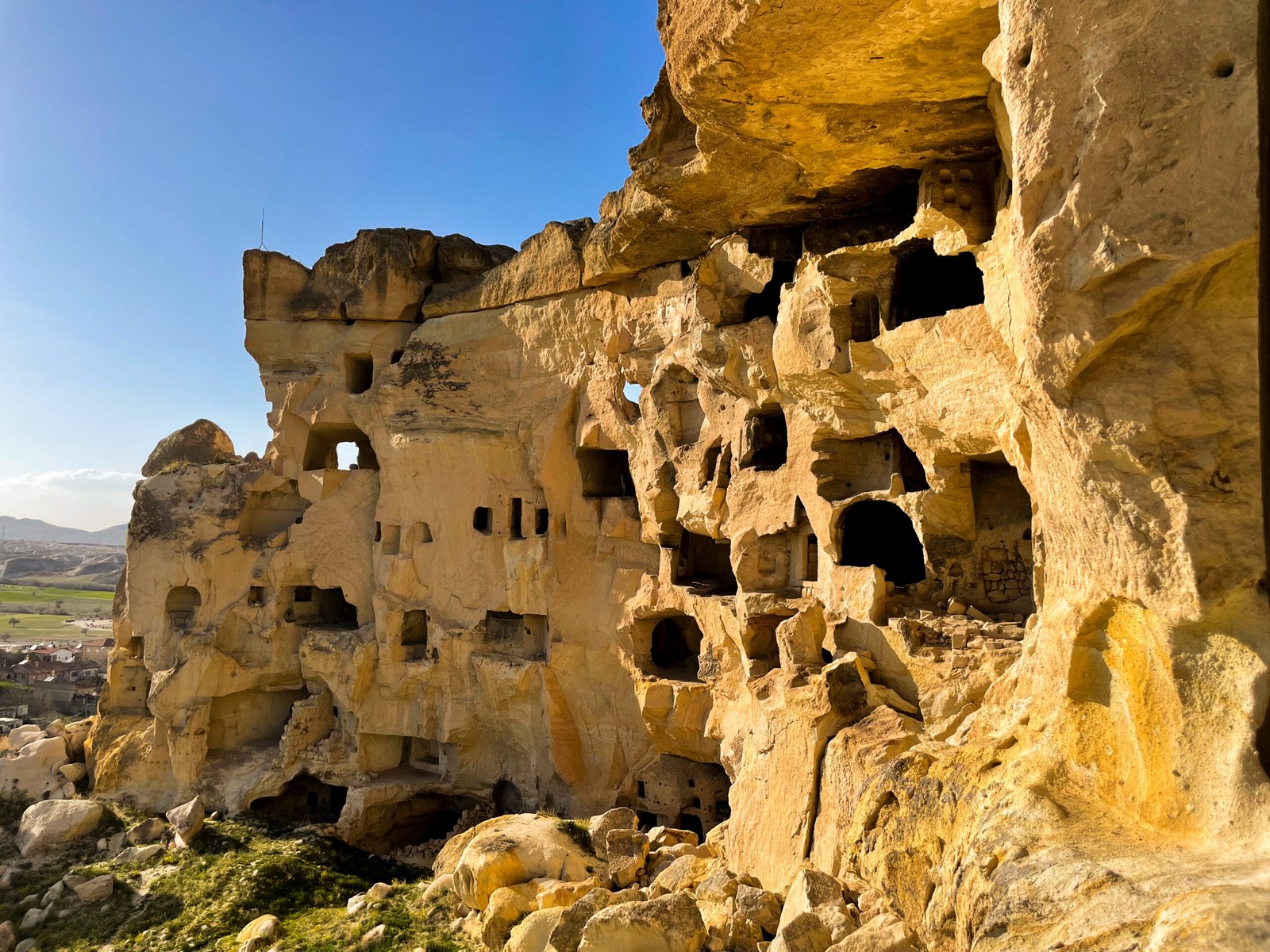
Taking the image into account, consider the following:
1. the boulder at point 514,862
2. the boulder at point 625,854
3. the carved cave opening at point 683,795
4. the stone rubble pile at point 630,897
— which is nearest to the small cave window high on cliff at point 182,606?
the stone rubble pile at point 630,897

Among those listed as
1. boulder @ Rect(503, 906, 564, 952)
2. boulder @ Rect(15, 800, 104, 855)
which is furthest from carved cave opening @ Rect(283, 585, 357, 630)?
boulder @ Rect(503, 906, 564, 952)

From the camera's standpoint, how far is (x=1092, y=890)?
2988mm

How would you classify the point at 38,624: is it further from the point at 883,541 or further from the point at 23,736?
the point at 883,541

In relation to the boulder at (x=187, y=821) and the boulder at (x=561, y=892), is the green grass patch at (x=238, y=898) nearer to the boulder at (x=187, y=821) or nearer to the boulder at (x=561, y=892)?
the boulder at (x=187, y=821)

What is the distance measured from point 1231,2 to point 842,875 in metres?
4.88

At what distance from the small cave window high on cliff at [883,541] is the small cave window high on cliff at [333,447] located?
30.5 ft

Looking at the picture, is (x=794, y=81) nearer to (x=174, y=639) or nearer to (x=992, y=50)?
(x=992, y=50)

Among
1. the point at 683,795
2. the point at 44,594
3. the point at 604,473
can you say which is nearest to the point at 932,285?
the point at 604,473

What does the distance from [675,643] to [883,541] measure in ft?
14.5

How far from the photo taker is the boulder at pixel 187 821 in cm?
1143

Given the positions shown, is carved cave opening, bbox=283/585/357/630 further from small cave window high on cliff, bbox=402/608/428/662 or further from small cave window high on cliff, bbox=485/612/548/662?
small cave window high on cliff, bbox=485/612/548/662

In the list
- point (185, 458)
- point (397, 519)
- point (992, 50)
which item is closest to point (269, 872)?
point (397, 519)

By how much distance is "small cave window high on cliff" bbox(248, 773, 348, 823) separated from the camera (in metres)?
13.8

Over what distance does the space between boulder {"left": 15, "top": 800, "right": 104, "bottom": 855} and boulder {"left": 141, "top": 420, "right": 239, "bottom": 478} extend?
652cm
